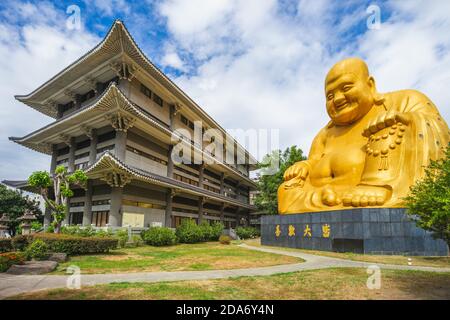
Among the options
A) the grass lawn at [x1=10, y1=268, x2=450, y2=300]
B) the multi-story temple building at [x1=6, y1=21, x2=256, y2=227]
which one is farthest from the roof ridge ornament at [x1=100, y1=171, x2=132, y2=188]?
the grass lawn at [x1=10, y1=268, x2=450, y2=300]

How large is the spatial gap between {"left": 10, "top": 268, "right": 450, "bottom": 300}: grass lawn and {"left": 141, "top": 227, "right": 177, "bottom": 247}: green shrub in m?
11.7

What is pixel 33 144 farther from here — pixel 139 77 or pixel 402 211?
pixel 402 211

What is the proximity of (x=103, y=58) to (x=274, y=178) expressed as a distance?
19.8m

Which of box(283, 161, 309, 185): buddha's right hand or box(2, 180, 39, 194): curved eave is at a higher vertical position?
box(283, 161, 309, 185): buddha's right hand

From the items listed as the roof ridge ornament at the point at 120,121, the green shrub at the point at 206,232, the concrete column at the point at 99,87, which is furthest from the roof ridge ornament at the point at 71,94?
the green shrub at the point at 206,232

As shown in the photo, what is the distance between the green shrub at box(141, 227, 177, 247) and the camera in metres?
17.0

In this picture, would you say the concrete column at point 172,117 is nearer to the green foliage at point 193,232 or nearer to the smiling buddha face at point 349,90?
the green foliage at point 193,232

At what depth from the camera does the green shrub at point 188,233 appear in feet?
64.3

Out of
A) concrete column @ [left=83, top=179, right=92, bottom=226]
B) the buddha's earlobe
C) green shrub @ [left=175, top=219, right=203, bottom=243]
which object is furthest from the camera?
green shrub @ [left=175, top=219, right=203, bottom=243]

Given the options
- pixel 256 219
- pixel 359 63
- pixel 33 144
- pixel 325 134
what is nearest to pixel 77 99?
pixel 33 144

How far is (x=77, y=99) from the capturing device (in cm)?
2236

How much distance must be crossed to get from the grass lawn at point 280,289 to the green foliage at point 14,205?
28.1 meters

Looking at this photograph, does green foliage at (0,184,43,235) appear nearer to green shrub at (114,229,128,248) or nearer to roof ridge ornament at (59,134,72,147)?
roof ridge ornament at (59,134,72,147)

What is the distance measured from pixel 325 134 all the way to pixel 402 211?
665cm
